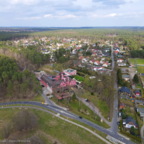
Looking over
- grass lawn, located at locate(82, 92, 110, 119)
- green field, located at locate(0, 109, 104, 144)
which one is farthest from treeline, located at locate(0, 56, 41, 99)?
grass lawn, located at locate(82, 92, 110, 119)

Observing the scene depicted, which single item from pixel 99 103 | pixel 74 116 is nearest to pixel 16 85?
pixel 74 116

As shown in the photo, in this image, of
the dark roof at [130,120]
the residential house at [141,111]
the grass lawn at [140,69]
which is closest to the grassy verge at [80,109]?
the dark roof at [130,120]

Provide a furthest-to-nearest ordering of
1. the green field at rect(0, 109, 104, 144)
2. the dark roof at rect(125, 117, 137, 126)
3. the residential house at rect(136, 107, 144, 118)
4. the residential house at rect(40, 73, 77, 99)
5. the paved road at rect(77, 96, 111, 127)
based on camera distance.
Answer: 1. the residential house at rect(40, 73, 77, 99)
2. the residential house at rect(136, 107, 144, 118)
3. the paved road at rect(77, 96, 111, 127)
4. the dark roof at rect(125, 117, 137, 126)
5. the green field at rect(0, 109, 104, 144)

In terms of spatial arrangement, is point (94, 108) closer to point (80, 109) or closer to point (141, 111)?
point (80, 109)

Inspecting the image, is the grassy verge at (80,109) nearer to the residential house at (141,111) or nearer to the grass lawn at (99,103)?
the grass lawn at (99,103)

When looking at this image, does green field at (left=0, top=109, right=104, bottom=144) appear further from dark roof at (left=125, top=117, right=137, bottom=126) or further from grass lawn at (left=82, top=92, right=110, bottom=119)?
dark roof at (left=125, top=117, right=137, bottom=126)
